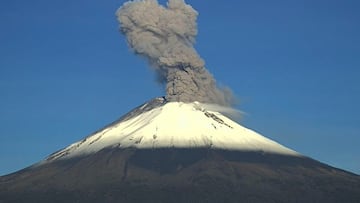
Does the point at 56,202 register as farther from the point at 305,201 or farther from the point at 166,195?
the point at 305,201

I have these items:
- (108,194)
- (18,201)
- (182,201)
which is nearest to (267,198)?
(182,201)

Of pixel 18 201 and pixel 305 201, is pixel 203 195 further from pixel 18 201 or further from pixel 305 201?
pixel 18 201

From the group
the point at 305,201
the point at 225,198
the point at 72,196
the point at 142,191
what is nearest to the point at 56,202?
the point at 72,196

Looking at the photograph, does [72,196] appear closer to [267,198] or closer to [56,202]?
[56,202]

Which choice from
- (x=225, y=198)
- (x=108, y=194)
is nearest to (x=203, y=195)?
(x=225, y=198)

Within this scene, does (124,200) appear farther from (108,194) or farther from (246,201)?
(246,201)

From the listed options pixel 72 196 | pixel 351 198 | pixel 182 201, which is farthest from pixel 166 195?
pixel 351 198
